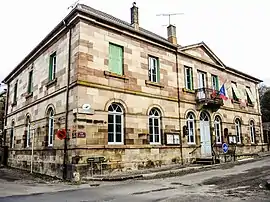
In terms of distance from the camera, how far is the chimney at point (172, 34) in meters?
19.1

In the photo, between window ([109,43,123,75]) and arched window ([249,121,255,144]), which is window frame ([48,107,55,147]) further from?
arched window ([249,121,255,144])

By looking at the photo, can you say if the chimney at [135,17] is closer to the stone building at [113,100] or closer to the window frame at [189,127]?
the stone building at [113,100]

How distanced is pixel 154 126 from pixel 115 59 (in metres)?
4.42

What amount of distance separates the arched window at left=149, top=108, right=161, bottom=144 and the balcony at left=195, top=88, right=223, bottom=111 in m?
3.95

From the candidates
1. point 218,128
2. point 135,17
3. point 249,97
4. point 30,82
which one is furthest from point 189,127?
point 30,82

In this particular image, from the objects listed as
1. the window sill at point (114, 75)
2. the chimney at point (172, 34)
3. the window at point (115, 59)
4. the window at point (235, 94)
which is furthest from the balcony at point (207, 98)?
the window at point (115, 59)

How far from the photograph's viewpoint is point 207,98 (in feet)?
59.7

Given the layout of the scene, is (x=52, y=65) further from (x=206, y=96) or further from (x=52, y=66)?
(x=206, y=96)

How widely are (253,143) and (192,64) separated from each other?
32.6 feet

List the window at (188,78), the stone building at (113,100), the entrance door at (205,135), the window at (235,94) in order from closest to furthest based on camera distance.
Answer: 1. the stone building at (113,100)
2. the entrance door at (205,135)
3. the window at (188,78)
4. the window at (235,94)

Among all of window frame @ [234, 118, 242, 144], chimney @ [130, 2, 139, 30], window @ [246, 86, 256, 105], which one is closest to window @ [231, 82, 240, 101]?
window frame @ [234, 118, 242, 144]

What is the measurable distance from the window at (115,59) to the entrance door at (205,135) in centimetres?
738

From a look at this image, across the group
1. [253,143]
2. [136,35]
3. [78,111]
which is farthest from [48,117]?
[253,143]

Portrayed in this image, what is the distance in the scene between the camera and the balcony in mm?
18219
